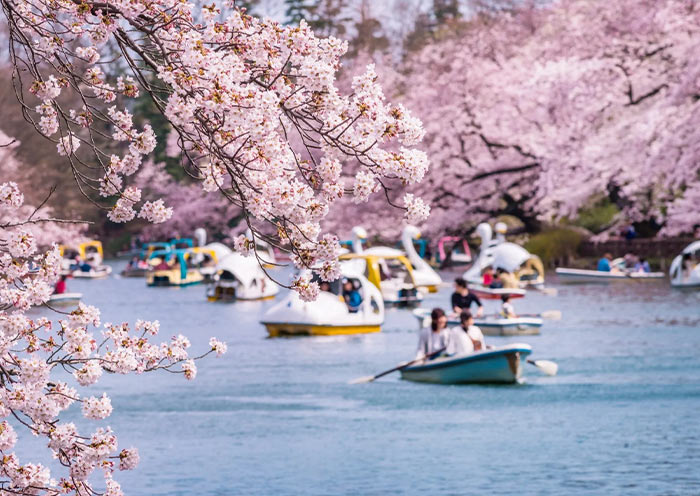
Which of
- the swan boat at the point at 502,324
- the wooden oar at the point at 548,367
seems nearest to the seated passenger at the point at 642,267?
the swan boat at the point at 502,324

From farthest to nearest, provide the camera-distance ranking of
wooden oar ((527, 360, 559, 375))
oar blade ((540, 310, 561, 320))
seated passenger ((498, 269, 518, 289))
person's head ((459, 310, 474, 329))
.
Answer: seated passenger ((498, 269, 518, 289)), oar blade ((540, 310, 561, 320)), wooden oar ((527, 360, 559, 375)), person's head ((459, 310, 474, 329))

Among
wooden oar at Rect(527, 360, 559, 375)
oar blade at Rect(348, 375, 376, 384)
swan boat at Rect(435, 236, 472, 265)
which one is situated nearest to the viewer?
wooden oar at Rect(527, 360, 559, 375)

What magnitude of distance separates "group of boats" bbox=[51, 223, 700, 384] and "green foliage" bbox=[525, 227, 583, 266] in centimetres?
548

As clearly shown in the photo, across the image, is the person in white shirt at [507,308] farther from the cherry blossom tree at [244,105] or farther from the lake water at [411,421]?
the cherry blossom tree at [244,105]

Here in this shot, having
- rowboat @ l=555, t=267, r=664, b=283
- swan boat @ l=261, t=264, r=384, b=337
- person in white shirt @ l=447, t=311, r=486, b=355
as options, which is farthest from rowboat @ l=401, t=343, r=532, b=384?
rowboat @ l=555, t=267, r=664, b=283

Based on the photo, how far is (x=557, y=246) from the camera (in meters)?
57.6

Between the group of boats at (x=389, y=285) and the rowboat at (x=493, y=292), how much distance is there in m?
0.03

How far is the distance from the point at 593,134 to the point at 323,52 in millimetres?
45117

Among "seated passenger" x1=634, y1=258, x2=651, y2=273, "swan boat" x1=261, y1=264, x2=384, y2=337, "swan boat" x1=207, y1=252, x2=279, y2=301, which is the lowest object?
"swan boat" x1=261, y1=264, x2=384, y2=337

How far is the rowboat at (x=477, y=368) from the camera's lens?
23109 millimetres

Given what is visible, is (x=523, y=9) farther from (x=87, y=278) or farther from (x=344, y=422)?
(x=344, y=422)

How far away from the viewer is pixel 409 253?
4906 cm

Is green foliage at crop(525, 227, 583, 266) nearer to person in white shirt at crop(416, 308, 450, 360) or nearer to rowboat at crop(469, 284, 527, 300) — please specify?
rowboat at crop(469, 284, 527, 300)

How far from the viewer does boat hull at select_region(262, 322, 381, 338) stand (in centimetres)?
3406
